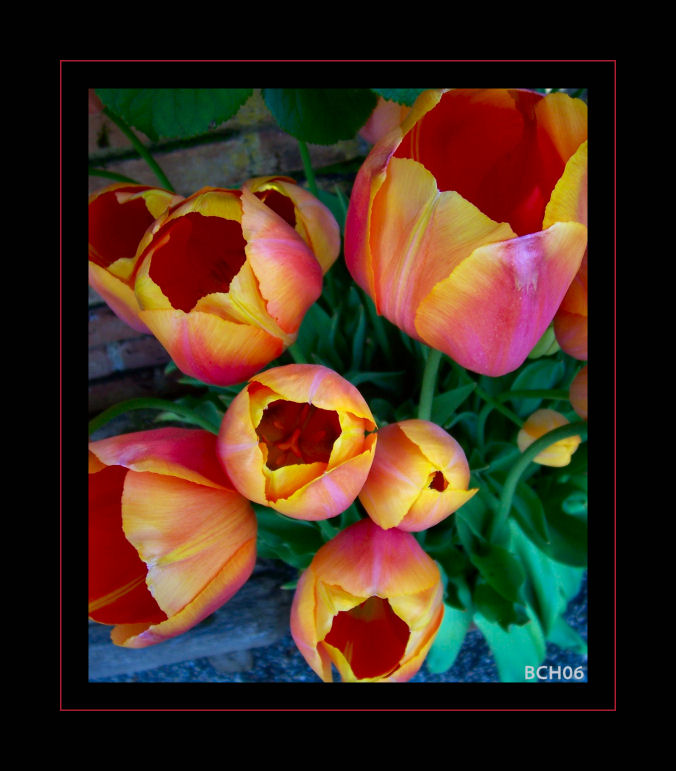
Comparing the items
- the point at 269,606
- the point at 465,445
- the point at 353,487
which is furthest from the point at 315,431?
the point at 269,606

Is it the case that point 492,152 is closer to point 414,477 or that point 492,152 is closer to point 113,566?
point 414,477

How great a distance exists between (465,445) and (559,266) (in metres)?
0.23

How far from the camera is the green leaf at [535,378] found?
18.3 inches

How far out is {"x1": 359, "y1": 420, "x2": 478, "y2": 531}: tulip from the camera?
0.93 feet

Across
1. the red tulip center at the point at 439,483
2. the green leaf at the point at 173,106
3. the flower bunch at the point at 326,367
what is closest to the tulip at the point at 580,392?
the flower bunch at the point at 326,367

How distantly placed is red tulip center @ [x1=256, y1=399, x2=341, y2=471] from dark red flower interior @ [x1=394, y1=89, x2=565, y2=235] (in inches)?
4.9

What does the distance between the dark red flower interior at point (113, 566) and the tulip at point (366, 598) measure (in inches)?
2.9

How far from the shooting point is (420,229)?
0.25 metres

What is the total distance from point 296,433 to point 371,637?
0.11m

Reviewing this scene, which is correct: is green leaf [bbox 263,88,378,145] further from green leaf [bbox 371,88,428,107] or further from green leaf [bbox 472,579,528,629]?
green leaf [bbox 472,579,528,629]

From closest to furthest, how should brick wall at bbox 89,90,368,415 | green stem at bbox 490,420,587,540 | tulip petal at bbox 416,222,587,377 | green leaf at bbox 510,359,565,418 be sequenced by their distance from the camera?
tulip petal at bbox 416,222,587,377
green stem at bbox 490,420,587,540
green leaf at bbox 510,359,565,418
brick wall at bbox 89,90,368,415

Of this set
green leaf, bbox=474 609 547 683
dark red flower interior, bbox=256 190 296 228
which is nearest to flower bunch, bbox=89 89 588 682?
dark red flower interior, bbox=256 190 296 228

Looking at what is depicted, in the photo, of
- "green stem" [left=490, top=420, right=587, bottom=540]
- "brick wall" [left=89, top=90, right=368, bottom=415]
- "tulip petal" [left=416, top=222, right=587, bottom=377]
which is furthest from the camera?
"brick wall" [left=89, top=90, right=368, bottom=415]

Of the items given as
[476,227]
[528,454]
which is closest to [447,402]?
[528,454]
